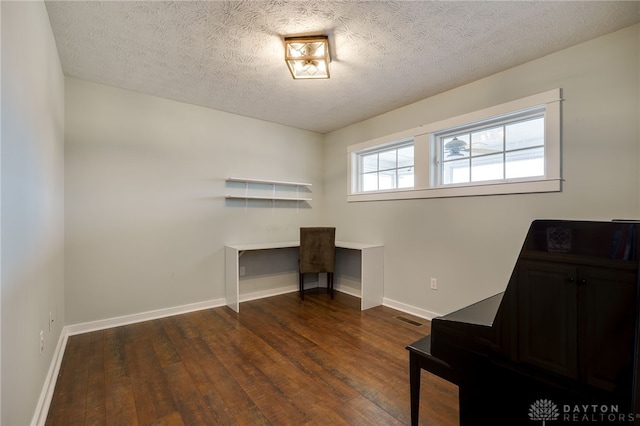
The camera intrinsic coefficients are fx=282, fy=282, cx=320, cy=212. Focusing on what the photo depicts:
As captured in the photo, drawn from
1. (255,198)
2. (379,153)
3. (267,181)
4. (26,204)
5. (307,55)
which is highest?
(307,55)

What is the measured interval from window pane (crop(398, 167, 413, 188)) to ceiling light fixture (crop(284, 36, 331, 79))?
1608 millimetres

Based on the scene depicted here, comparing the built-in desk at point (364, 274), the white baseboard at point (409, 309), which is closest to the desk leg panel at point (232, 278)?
the built-in desk at point (364, 274)

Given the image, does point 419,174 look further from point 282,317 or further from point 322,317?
point 282,317

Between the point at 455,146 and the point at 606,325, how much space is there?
7.80 ft

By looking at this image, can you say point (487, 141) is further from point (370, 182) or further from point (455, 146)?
point (370, 182)

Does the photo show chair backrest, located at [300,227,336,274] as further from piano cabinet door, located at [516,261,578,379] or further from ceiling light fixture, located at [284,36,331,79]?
piano cabinet door, located at [516,261,578,379]

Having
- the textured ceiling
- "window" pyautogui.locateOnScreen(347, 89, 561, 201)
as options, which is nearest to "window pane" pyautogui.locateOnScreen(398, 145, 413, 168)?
"window" pyautogui.locateOnScreen(347, 89, 561, 201)

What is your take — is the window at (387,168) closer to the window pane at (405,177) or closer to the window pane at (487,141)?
the window pane at (405,177)

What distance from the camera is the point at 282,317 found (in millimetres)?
3094

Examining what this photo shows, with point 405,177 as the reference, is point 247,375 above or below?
below

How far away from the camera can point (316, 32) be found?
1.98 meters

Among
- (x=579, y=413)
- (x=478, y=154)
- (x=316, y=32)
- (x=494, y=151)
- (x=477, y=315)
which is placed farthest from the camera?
(x=478, y=154)

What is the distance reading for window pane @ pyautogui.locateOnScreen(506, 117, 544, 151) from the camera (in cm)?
239

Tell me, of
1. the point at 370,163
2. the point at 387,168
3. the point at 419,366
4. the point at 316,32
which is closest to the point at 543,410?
the point at 419,366
